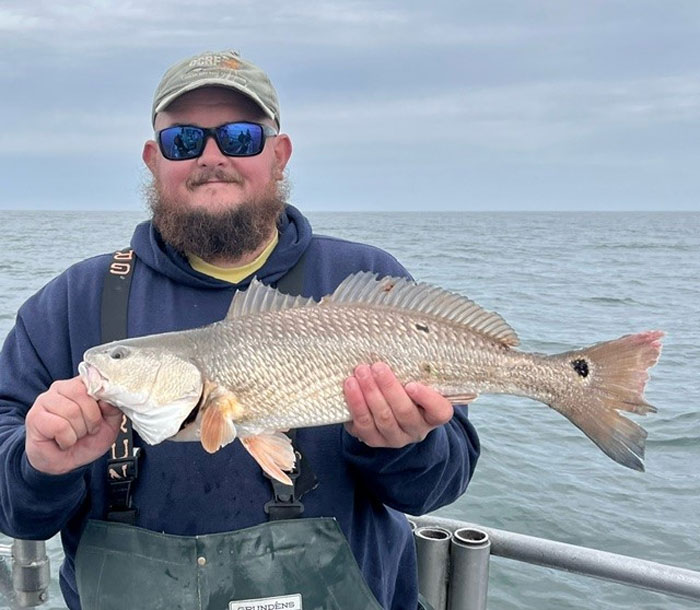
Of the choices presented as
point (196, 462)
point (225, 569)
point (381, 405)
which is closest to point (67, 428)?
point (196, 462)

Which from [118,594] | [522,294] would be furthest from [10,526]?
[522,294]

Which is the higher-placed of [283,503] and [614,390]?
[614,390]

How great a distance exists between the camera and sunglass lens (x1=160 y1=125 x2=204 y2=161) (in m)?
3.17

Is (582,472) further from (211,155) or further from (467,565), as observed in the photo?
(211,155)

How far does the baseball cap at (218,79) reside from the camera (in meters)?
3.16

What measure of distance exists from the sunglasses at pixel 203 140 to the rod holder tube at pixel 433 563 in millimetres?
1798

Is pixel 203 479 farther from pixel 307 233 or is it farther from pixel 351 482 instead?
pixel 307 233

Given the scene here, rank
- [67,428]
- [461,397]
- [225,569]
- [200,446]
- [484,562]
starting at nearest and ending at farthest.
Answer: [67,428] → [225,569] → [461,397] → [200,446] → [484,562]

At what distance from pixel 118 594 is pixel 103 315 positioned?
3.34ft

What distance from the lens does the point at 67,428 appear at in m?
Result: 2.35

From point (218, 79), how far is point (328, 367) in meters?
1.32

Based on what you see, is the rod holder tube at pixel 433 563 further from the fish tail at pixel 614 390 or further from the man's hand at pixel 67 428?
the man's hand at pixel 67 428

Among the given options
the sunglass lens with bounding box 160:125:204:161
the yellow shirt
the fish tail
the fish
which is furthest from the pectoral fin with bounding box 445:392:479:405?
the sunglass lens with bounding box 160:125:204:161

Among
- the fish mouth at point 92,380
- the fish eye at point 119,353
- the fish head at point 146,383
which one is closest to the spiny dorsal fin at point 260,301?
the fish head at point 146,383
